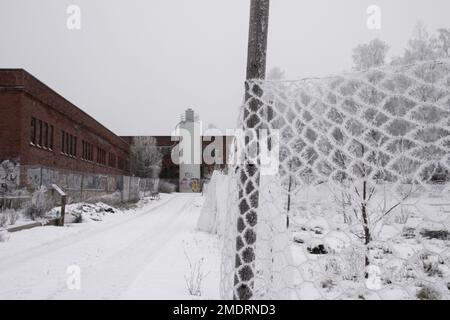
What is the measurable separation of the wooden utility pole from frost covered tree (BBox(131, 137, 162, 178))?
128 feet

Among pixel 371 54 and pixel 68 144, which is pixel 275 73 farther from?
pixel 68 144

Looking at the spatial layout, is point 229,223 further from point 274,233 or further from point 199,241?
point 199,241

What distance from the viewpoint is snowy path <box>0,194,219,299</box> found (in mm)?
4211

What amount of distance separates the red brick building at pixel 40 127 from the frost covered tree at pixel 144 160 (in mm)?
13961

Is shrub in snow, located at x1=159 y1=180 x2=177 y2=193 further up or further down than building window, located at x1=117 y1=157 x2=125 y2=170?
further down

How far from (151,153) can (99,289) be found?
37.7 meters

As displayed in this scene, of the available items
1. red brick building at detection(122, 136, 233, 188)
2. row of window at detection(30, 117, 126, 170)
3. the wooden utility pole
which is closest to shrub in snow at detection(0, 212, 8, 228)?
the wooden utility pole

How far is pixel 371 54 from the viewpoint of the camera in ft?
71.8

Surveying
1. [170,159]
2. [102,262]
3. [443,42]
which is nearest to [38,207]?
[102,262]

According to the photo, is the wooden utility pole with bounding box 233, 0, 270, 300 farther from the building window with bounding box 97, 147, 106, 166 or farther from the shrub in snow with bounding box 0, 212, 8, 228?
the building window with bounding box 97, 147, 106, 166

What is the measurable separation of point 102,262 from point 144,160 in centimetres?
3629

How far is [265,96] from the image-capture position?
246cm

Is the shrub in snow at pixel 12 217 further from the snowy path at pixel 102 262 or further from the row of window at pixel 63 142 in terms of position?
the row of window at pixel 63 142
